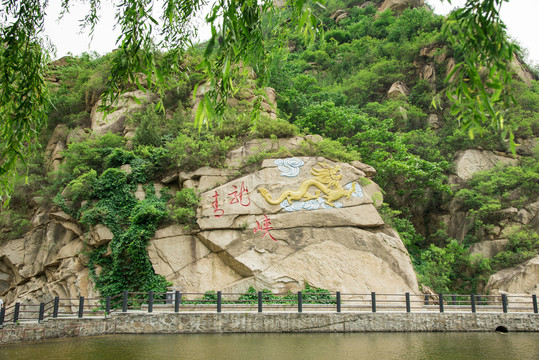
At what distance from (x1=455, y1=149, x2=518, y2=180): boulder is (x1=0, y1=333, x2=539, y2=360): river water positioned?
11745mm

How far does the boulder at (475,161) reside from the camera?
20.6 m

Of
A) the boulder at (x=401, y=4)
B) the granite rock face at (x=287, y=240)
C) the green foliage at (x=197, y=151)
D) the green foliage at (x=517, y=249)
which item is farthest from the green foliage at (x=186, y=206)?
the boulder at (x=401, y=4)

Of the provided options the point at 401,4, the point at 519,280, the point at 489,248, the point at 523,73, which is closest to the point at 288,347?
the point at 519,280

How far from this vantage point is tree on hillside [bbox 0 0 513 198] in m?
3.03

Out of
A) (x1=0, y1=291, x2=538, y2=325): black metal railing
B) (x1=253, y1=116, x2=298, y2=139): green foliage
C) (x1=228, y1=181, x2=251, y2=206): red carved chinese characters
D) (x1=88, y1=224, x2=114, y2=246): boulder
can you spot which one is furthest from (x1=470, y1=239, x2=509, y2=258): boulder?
(x1=88, y1=224, x2=114, y2=246): boulder

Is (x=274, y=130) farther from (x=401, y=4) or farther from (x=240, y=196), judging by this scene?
(x=401, y=4)

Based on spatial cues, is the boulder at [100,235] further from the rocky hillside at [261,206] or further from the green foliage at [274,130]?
the green foliage at [274,130]

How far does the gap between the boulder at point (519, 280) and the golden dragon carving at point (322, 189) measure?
22.7ft

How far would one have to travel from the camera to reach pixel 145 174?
52.4 ft

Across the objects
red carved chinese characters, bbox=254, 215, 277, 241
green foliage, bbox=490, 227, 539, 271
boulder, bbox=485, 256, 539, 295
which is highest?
red carved chinese characters, bbox=254, 215, 277, 241

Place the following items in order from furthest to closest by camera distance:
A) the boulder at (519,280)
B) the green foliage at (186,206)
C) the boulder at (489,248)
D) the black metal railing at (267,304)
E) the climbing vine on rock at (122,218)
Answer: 1. the boulder at (489,248)
2. the boulder at (519,280)
3. the green foliage at (186,206)
4. the climbing vine on rock at (122,218)
5. the black metal railing at (267,304)

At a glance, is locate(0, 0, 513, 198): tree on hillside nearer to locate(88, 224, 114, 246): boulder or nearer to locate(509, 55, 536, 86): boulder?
locate(88, 224, 114, 246): boulder

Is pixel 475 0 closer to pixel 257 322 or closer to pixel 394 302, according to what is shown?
pixel 257 322

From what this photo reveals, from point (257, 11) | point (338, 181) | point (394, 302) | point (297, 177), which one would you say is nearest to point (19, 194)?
point (297, 177)
